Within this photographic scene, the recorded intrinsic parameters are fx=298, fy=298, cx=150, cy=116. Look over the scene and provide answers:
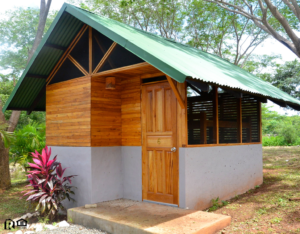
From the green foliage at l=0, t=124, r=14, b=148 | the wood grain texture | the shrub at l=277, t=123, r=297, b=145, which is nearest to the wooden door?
the wood grain texture

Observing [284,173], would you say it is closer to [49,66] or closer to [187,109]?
[187,109]

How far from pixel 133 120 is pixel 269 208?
330 cm

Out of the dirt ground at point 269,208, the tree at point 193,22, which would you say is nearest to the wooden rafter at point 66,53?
the dirt ground at point 269,208

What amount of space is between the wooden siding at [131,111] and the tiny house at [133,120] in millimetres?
22

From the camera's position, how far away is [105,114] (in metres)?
6.60

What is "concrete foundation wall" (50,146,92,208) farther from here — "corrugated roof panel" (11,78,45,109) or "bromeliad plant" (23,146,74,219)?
"corrugated roof panel" (11,78,45,109)

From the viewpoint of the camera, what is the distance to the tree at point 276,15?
9.22 metres

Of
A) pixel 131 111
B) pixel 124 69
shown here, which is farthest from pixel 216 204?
pixel 124 69

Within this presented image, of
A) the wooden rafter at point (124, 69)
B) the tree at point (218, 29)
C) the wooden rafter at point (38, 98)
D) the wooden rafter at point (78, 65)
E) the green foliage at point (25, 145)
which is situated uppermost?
the tree at point (218, 29)

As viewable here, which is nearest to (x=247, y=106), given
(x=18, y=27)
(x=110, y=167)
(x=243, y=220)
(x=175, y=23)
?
(x=243, y=220)

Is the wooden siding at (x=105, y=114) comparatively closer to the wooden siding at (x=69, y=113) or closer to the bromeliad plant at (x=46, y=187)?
the wooden siding at (x=69, y=113)

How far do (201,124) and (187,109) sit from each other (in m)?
0.59

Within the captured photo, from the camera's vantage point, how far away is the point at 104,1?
16828 mm

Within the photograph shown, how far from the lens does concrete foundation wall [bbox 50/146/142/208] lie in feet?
20.6
